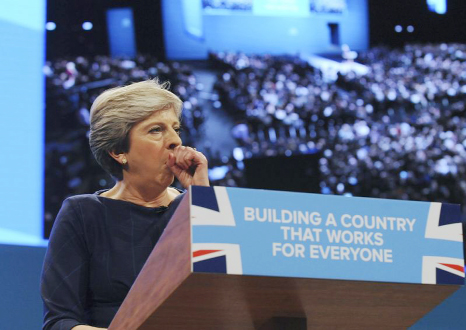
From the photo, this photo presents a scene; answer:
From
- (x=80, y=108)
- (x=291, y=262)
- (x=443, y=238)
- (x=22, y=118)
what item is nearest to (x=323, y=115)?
(x=80, y=108)

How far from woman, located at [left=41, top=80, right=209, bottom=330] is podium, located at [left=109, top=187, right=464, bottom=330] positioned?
0.38m

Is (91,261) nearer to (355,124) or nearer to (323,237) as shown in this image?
(323,237)

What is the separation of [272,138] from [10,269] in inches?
59.7

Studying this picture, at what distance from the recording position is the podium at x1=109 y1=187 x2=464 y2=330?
0.96 m

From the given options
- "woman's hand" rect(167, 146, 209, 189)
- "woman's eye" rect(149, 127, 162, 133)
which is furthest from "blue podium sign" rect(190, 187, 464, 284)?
"woman's eye" rect(149, 127, 162, 133)

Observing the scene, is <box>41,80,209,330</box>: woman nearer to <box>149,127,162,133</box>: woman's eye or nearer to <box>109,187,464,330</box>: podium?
<box>149,127,162,133</box>: woman's eye

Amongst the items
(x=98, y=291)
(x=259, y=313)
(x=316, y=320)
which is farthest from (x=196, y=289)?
(x=98, y=291)

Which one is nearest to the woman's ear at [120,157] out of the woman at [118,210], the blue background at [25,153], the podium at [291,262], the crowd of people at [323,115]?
the woman at [118,210]

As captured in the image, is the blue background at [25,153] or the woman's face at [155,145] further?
the blue background at [25,153]

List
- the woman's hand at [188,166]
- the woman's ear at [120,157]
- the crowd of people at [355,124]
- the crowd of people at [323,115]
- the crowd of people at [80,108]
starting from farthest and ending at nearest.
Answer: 1. the crowd of people at [355,124]
2. the crowd of people at [323,115]
3. the crowd of people at [80,108]
4. the woman's ear at [120,157]
5. the woman's hand at [188,166]

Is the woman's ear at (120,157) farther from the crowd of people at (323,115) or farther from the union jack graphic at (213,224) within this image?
the crowd of people at (323,115)

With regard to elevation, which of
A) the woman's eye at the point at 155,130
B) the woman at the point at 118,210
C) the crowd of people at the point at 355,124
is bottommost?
the crowd of people at the point at 355,124

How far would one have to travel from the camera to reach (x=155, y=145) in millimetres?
1644

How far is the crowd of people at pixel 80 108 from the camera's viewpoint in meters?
3.42
